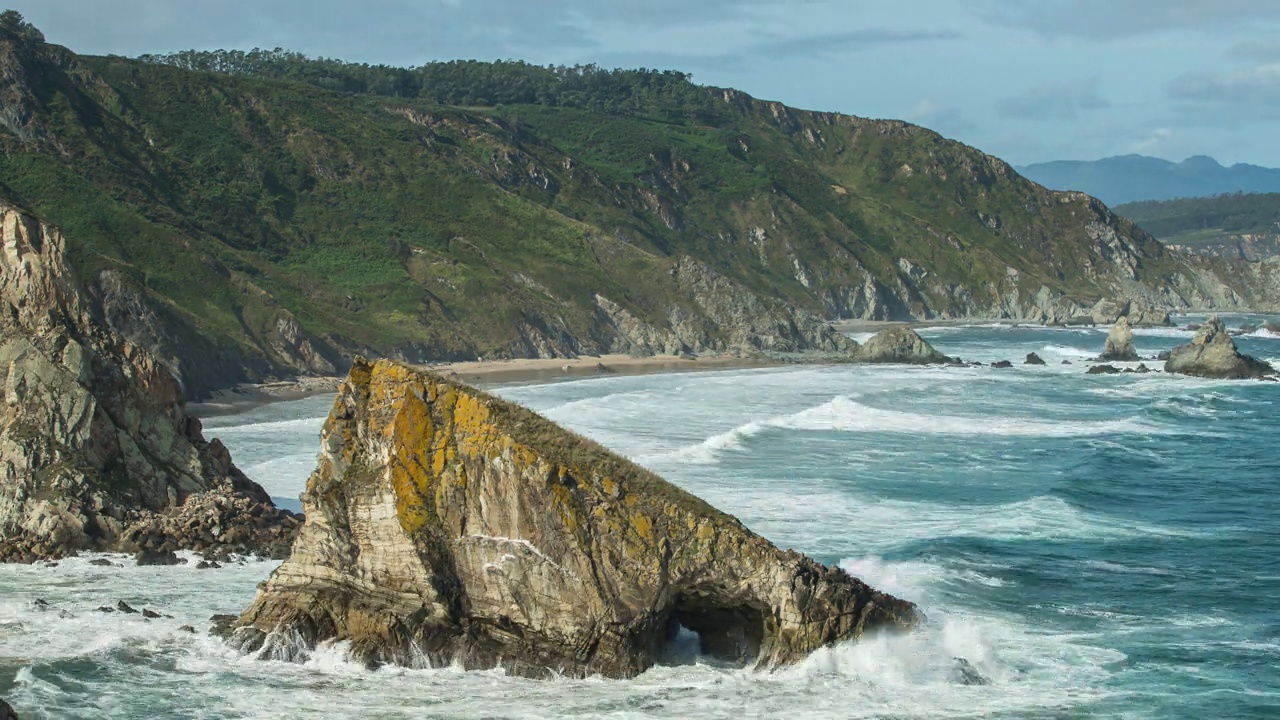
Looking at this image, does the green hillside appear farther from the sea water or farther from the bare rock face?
the sea water

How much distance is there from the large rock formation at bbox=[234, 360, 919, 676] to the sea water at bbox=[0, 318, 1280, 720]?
42 centimetres

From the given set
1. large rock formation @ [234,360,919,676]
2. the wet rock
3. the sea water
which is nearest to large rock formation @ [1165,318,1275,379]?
the sea water

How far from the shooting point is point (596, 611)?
19.2 metres

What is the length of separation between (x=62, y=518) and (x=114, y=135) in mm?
71473

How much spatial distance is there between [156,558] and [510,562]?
9612 millimetres

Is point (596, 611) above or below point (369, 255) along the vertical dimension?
below

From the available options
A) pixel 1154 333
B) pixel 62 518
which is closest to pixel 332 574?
pixel 62 518

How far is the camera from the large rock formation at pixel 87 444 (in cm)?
2686

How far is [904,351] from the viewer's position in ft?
288

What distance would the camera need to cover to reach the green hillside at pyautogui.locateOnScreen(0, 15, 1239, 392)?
251 feet

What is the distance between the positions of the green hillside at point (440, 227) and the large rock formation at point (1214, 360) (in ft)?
88.1

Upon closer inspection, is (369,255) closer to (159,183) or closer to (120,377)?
(159,183)

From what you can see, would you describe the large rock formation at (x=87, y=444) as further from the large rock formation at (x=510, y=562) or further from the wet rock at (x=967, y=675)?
the wet rock at (x=967, y=675)

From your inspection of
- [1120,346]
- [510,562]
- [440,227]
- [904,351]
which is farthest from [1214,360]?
[510,562]
